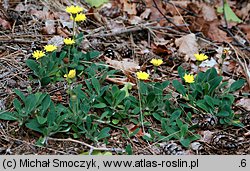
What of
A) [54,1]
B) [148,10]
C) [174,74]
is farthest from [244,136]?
[54,1]

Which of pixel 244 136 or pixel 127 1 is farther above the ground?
pixel 127 1

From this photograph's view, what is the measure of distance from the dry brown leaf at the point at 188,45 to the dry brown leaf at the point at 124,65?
0.44m

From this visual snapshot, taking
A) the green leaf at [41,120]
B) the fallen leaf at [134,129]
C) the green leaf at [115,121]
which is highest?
the green leaf at [41,120]

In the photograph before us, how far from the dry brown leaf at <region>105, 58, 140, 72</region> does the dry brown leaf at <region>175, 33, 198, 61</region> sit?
0.44 meters

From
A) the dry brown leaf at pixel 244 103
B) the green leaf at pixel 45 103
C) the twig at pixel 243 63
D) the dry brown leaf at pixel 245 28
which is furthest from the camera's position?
the dry brown leaf at pixel 245 28

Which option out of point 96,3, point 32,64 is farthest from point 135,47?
point 32,64

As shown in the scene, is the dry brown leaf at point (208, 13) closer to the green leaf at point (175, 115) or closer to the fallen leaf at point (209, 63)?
the fallen leaf at point (209, 63)

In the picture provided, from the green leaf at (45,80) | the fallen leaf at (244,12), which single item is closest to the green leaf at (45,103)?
the green leaf at (45,80)

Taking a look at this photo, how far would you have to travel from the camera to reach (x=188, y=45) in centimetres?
331

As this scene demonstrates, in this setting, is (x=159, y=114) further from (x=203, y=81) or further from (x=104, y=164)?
(x=104, y=164)

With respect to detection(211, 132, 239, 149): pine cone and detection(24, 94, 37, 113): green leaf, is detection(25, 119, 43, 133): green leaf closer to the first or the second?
detection(24, 94, 37, 113): green leaf

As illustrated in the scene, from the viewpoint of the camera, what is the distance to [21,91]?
2570 millimetres

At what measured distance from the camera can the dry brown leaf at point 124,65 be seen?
2906 mm

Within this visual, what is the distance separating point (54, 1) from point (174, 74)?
3.85ft
